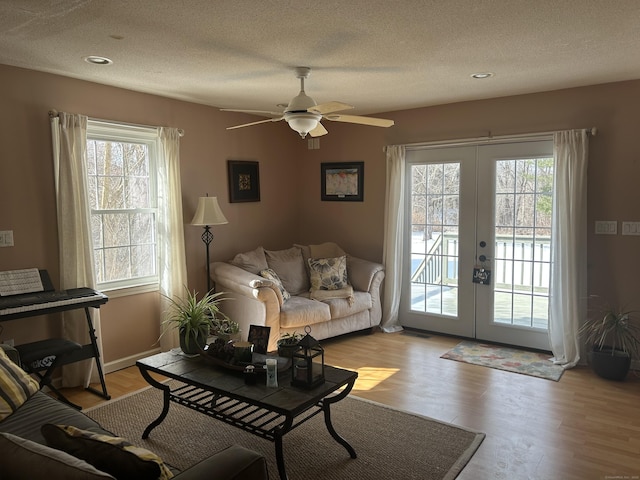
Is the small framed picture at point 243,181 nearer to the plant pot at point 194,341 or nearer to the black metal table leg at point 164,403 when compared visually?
the plant pot at point 194,341

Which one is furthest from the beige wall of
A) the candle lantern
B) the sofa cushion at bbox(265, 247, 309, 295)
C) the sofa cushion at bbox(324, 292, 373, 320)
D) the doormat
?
the candle lantern

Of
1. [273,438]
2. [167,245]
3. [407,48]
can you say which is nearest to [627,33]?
[407,48]

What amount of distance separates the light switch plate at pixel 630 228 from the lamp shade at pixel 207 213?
3620mm

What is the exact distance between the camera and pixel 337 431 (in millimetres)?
3105

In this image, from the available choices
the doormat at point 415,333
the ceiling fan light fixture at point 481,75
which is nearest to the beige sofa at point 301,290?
the doormat at point 415,333

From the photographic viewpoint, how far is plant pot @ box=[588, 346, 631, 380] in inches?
153

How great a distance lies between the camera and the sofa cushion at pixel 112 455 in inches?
57.5

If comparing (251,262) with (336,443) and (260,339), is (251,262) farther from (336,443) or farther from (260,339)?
(336,443)

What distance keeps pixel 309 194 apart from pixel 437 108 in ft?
6.34

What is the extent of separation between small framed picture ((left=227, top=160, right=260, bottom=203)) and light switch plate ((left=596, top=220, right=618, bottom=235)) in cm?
351

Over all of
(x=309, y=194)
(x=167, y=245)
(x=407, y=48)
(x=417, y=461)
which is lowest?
(x=417, y=461)

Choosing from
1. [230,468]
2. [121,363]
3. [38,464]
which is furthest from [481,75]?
[121,363]

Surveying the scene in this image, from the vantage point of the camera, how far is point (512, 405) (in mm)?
3484

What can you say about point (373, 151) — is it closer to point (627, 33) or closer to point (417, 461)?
point (627, 33)
